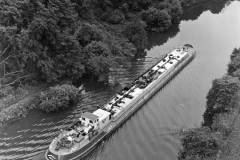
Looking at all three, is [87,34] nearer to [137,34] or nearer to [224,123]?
[137,34]

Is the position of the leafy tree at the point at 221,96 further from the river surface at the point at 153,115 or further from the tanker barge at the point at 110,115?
the tanker barge at the point at 110,115

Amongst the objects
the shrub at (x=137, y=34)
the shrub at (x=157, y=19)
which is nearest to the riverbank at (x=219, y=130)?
the shrub at (x=137, y=34)

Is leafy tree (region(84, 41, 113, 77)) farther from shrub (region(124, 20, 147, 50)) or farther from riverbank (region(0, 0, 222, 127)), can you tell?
shrub (region(124, 20, 147, 50))

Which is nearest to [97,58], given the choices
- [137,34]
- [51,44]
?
[51,44]

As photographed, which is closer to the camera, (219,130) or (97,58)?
(219,130)

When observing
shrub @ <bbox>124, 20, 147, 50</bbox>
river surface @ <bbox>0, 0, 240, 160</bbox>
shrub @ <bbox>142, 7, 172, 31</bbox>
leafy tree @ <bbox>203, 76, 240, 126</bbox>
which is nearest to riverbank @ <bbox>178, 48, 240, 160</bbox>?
leafy tree @ <bbox>203, 76, 240, 126</bbox>

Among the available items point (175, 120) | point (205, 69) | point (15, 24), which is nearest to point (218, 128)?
point (175, 120)
